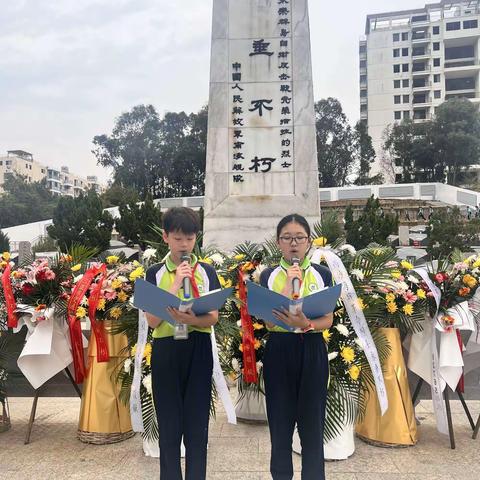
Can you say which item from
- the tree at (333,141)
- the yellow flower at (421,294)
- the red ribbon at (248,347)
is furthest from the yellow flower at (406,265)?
the tree at (333,141)

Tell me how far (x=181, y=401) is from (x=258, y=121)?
14.7 feet

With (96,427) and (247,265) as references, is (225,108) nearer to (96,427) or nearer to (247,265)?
(247,265)

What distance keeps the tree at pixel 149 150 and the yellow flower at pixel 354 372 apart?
30488mm

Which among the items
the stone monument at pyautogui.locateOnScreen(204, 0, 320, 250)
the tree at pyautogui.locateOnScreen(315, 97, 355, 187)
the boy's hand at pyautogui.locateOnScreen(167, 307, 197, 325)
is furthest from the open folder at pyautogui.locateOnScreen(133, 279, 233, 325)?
the tree at pyautogui.locateOnScreen(315, 97, 355, 187)

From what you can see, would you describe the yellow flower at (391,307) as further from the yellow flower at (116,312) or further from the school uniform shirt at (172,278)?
the yellow flower at (116,312)

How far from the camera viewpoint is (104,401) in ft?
9.35

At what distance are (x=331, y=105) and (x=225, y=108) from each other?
27515 millimetres

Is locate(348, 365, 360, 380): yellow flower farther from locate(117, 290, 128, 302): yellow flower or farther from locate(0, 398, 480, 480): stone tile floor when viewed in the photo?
locate(117, 290, 128, 302): yellow flower

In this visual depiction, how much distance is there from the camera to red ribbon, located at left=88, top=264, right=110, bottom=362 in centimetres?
277

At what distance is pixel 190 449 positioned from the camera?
6.15 feet

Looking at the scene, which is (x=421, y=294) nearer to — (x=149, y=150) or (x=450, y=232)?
(x=450, y=232)

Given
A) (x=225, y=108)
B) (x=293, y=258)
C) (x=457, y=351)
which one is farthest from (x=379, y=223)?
(x=293, y=258)

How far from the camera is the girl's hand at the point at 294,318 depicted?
1749mm

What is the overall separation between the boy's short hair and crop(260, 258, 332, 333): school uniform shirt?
1.24 ft
